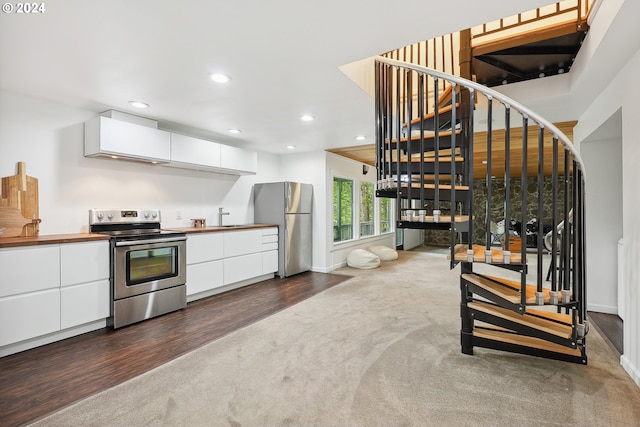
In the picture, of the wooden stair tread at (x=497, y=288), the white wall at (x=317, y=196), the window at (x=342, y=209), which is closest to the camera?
the wooden stair tread at (x=497, y=288)

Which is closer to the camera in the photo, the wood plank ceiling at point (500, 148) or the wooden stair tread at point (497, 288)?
the wooden stair tread at point (497, 288)

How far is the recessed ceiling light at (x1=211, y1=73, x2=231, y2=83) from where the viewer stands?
258 centimetres

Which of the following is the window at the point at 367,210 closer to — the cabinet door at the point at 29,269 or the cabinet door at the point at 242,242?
the cabinet door at the point at 242,242

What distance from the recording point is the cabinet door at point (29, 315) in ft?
7.87

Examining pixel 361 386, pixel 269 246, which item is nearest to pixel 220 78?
pixel 361 386

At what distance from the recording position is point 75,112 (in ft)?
10.8

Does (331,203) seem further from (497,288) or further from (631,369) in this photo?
(631,369)

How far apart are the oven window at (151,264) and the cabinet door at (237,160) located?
155cm

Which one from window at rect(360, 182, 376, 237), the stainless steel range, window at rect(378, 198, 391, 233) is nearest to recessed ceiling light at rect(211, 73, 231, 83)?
the stainless steel range

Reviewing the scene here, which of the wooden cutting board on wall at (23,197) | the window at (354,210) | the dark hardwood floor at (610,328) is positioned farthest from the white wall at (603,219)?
the wooden cutting board on wall at (23,197)

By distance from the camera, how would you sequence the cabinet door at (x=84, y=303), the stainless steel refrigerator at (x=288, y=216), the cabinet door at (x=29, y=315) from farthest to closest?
the stainless steel refrigerator at (x=288, y=216) < the cabinet door at (x=84, y=303) < the cabinet door at (x=29, y=315)

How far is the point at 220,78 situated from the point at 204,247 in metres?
2.16

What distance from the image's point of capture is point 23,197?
9.59ft

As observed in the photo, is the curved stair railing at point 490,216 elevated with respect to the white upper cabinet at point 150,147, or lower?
lower
